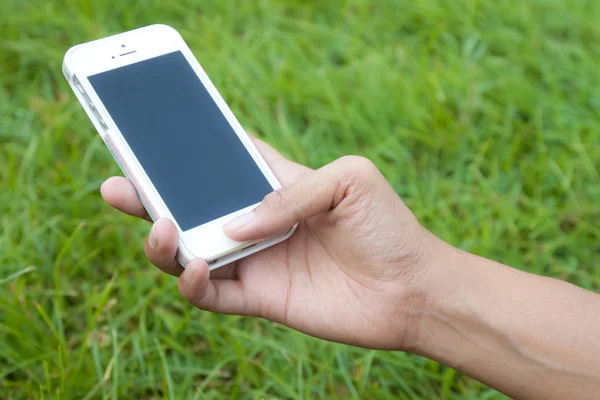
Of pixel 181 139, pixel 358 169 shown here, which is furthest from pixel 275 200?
pixel 181 139

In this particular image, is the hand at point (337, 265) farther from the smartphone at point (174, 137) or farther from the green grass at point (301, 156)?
the green grass at point (301, 156)

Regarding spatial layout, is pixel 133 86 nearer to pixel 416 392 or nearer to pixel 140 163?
pixel 140 163

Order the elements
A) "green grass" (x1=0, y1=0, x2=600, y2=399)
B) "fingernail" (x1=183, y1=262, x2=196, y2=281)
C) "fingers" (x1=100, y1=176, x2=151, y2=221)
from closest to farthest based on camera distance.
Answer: "fingernail" (x1=183, y1=262, x2=196, y2=281) < "fingers" (x1=100, y1=176, x2=151, y2=221) < "green grass" (x1=0, y1=0, x2=600, y2=399)

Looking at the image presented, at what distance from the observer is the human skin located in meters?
1.50

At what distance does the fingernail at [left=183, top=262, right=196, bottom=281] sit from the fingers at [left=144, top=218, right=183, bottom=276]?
0.20ft

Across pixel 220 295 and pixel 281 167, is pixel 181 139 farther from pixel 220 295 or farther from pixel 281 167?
pixel 220 295

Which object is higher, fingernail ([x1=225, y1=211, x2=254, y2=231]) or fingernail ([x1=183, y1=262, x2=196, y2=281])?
fingernail ([x1=225, y1=211, x2=254, y2=231])

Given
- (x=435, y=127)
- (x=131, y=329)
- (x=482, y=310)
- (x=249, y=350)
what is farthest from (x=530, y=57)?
(x=131, y=329)

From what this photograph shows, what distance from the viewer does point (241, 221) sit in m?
1.49

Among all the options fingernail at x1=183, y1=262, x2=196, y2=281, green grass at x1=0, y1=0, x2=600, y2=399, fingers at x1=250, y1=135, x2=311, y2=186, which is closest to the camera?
fingernail at x1=183, y1=262, x2=196, y2=281

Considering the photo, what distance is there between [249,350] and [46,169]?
1.03m

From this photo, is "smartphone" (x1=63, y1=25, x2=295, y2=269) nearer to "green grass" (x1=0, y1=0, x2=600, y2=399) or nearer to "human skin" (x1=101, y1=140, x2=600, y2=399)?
"human skin" (x1=101, y1=140, x2=600, y2=399)

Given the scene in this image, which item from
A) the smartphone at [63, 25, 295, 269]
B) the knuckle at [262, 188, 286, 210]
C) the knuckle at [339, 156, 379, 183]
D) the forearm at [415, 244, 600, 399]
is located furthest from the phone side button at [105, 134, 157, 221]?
the forearm at [415, 244, 600, 399]

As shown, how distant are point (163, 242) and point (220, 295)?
0.22 metres
